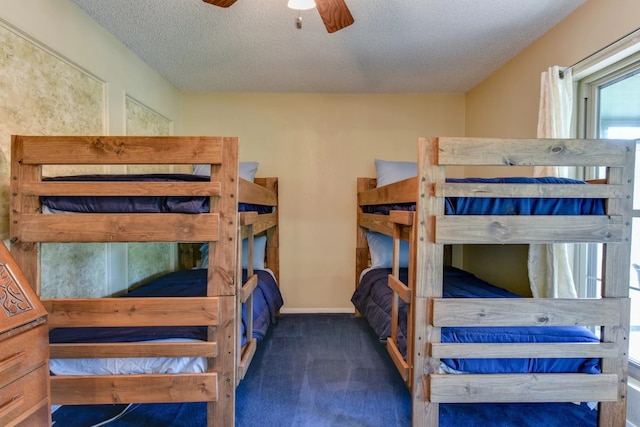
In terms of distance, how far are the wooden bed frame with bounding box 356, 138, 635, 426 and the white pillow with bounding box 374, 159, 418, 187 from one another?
56.7 inches

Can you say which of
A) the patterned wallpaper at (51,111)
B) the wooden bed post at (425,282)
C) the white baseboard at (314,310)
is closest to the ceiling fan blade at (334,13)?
the wooden bed post at (425,282)

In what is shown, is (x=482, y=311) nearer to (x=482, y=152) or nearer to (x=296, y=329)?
(x=482, y=152)

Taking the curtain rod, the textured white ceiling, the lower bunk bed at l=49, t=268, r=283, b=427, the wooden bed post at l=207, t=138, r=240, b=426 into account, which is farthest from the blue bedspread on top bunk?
the curtain rod

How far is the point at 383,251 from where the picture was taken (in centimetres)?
Answer: 269

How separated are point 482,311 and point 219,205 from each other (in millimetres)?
1243

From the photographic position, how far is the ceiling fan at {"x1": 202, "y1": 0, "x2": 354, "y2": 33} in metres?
1.32

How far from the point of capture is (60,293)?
1.63 m

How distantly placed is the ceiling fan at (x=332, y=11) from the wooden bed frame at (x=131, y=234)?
651mm

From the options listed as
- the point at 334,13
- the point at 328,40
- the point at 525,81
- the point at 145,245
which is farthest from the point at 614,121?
the point at 145,245

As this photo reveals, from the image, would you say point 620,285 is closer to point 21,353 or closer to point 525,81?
point 525,81

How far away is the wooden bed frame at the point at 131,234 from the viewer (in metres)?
1.26

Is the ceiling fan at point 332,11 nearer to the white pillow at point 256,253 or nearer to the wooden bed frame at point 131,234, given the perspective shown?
the wooden bed frame at point 131,234

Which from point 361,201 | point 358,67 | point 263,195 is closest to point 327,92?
point 358,67

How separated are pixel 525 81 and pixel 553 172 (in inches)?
34.9
